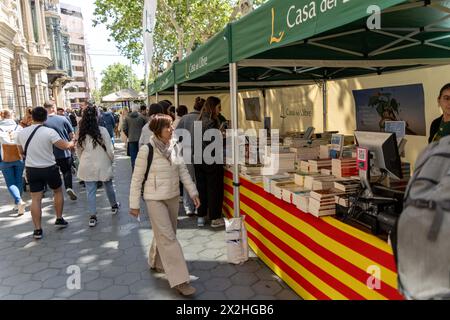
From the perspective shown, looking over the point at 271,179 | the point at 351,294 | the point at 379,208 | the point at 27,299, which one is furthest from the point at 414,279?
the point at 27,299

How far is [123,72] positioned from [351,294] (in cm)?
10036

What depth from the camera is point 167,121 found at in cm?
334

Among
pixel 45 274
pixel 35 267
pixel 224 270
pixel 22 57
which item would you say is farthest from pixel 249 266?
pixel 22 57

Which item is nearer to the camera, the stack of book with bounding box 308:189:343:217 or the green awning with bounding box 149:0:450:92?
the green awning with bounding box 149:0:450:92

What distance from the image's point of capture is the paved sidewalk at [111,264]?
3.40m

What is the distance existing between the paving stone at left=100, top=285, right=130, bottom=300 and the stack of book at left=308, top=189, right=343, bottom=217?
6.20 feet

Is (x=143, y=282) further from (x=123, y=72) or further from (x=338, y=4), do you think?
(x=123, y=72)

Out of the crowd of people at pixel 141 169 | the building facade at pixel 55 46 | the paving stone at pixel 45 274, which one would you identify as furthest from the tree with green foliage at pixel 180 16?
the building facade at pixel 55 46

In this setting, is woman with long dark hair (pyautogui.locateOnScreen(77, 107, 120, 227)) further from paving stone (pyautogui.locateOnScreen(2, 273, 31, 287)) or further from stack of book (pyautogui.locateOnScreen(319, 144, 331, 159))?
stack of book (pyautogui.locateOnScreen(319, 144, 331, 159))

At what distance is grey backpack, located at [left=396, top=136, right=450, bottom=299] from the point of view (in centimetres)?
119

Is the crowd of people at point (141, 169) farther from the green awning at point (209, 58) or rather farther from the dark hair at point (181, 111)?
the green awning at point (209, 58)

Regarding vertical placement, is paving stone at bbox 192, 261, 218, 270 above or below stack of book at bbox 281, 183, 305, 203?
below

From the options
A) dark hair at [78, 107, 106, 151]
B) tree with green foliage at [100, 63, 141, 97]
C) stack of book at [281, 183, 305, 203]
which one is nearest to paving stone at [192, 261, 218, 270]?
stack of book at [281, 183, 305, 203]

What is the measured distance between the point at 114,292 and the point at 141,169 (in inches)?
46.7
